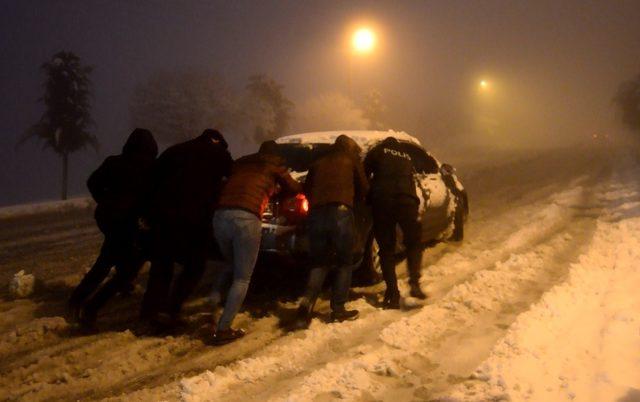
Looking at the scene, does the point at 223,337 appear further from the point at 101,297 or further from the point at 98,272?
the point at 98,272

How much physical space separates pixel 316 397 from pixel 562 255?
4.87 meters

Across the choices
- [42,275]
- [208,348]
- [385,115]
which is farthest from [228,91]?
[208,348]

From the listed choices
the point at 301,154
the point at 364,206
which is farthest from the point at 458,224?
the point at 301,154

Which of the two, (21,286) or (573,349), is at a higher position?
(573,349)

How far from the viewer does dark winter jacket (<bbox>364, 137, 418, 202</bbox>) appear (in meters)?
5.13

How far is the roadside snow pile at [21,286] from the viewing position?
5727mm

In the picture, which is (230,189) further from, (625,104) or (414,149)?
(625,104)

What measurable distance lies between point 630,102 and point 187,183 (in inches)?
2657

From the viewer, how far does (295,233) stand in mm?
5004

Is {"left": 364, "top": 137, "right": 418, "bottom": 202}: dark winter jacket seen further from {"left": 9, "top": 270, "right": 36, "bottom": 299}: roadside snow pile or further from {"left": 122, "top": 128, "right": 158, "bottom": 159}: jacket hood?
{"left": 9, "top": 270, "right": 36, "bottom": 299}: roadside snow pile

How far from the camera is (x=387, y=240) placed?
520cm

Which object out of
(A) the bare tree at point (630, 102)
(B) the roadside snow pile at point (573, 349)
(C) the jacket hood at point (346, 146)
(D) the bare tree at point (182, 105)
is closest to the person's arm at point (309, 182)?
(C) the jacket hood at point (346, 146)

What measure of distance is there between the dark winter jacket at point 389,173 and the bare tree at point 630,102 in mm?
61402

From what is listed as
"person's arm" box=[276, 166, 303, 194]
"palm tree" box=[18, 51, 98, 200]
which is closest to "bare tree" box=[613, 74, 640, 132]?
"palm tree" box=[18, 51, 98, 200]
